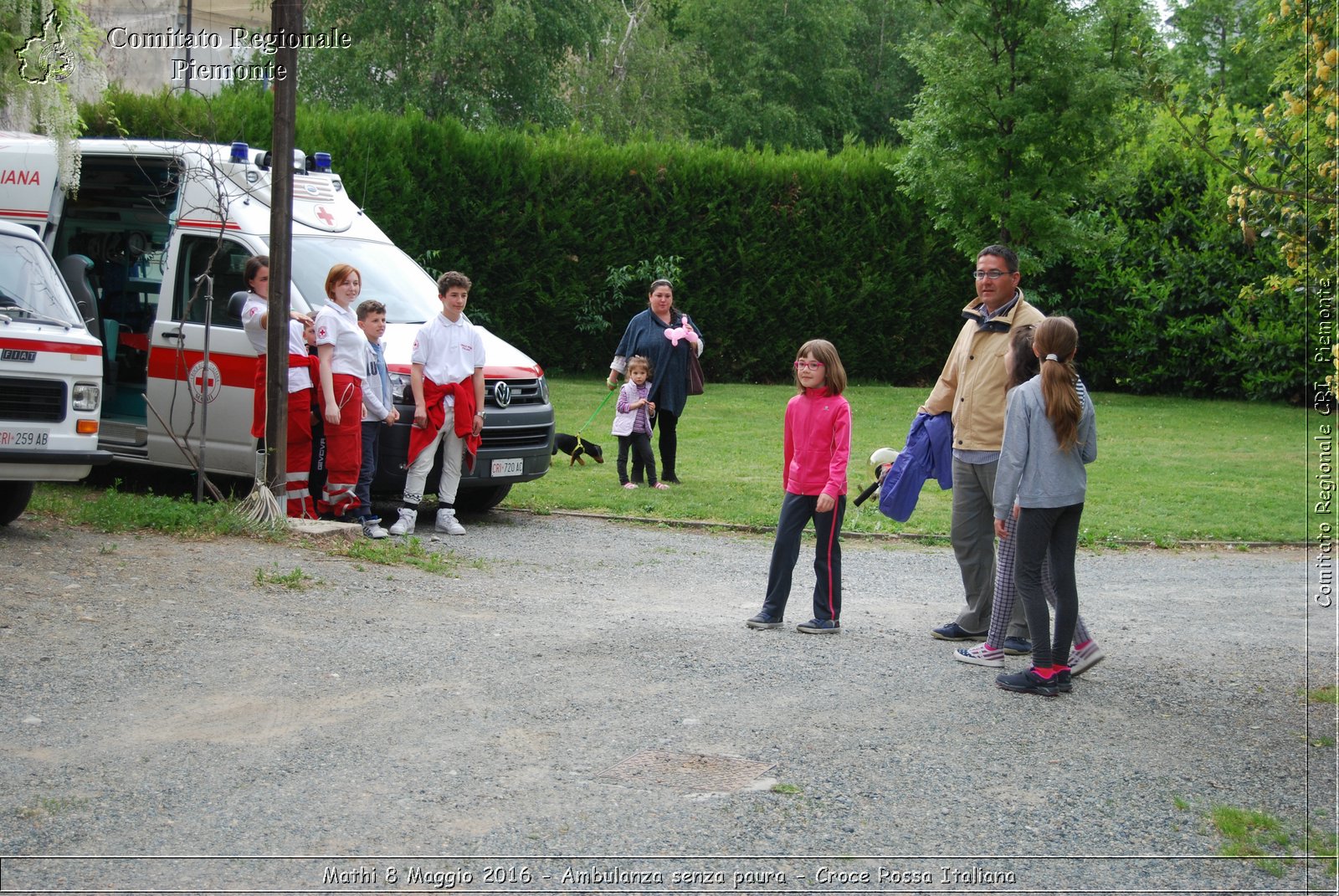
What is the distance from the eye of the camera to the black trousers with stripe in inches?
299

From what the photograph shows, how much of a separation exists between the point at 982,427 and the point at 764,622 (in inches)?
62.7

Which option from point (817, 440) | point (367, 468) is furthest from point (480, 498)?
point (817, 440)

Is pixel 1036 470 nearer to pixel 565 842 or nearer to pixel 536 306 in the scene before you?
pixel 565 842

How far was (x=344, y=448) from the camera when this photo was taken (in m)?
10.1

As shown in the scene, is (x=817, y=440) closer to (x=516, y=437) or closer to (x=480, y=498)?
(x=516, y=437)

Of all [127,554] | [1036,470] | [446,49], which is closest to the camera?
[1036,470]

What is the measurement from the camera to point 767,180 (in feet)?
81.3

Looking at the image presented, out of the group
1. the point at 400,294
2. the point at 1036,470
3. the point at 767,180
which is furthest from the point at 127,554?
the point at 767,180

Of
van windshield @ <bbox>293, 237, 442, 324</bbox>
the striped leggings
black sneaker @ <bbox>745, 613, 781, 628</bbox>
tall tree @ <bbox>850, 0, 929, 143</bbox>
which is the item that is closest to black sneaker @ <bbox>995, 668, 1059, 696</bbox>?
the striped leggings

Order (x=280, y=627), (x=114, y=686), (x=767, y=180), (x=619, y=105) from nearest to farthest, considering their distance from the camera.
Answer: (x=114, y=686), (x=280, y=627), (x=767, y=180), (x=619, y=105)

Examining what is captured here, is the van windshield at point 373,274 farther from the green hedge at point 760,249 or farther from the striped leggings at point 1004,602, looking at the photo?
the green hedge at point 760,249

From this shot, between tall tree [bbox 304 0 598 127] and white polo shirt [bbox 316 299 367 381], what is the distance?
78.7 ft

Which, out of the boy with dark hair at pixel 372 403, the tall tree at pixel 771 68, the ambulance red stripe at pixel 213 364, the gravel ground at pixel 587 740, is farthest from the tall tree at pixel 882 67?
the gravel ground at pixel 587 740

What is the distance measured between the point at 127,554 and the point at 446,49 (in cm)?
2579
